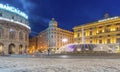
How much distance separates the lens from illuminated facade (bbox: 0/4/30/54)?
5134 centimetres

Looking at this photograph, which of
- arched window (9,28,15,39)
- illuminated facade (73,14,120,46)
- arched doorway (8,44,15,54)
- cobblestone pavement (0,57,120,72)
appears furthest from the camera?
illuminated facade (73,14,120,46)

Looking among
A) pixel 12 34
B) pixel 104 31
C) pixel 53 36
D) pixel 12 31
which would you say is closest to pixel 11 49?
pixel 12 34

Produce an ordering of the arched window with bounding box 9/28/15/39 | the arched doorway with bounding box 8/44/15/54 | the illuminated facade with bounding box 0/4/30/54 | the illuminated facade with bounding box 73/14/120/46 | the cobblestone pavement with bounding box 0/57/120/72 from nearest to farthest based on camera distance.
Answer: the cobblestone pavement with bounding box 0/57/120/72 < the illuminated facade with bounding box 0/4/30/54 < the arched window with bounding box 9/28/15/39 < the arched doorway with bounding box 8/44/15/54 < the illuminated facade with bounding box 73/14/120/46

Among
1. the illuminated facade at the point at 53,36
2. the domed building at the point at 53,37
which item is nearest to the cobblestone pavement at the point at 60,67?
the domed building at the point at 53,37

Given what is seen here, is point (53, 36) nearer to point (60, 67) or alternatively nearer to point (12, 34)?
point (12, 34)

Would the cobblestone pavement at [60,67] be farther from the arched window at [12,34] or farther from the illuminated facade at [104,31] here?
the illuminated facade at [104,31]

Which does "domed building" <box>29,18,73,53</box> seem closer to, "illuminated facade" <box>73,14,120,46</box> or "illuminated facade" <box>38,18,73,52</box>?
"illuminated facade" <box>38,18,73,52</box>

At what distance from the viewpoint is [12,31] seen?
5375cm

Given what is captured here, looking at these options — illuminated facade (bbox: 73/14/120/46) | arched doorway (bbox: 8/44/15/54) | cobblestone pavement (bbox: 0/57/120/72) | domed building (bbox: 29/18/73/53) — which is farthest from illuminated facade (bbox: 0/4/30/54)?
cobblestone pavement (bbox: 0/57/120/72)

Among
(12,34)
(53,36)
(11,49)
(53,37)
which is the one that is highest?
(53,36)

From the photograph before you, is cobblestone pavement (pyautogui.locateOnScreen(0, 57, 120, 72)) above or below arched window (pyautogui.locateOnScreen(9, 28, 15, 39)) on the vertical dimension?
below

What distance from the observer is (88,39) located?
66.4 m

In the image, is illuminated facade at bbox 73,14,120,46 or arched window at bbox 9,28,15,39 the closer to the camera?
arched window at bbox 9,28,15,39

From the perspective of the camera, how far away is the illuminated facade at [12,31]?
51344 mm
